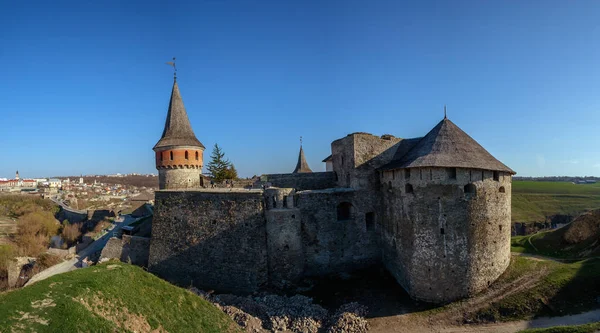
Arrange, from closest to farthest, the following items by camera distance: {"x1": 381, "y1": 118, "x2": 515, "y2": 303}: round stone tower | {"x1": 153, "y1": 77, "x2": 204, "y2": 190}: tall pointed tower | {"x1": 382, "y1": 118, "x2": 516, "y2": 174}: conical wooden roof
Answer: {"x1": 382, "y1": 118, "x2": 516, "y2": 174}: conical wooden roof, {"x1": 381, "y1": 118, "x2": 515, "y2": 303}: round stone tower, {"x1": 153, "y1": 77, "x2": 204, "y2": 190}: tall pointed tower

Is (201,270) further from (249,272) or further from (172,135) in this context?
(172,135)

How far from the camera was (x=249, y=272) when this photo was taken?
18.5 meters

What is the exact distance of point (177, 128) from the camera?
938 inches

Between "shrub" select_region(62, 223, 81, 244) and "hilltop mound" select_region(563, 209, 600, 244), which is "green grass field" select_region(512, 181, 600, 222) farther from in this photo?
"shrub" select_region(62, 223, 81, 244)

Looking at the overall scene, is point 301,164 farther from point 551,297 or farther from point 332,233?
point 551,297

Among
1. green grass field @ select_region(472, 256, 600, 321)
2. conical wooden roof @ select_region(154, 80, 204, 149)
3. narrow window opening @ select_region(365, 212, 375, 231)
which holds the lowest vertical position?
green grass field @ select_region(472, 256, 600, 321)

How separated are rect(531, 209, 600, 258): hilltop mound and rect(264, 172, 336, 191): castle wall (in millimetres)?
16849

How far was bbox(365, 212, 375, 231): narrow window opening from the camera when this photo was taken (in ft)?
67.2

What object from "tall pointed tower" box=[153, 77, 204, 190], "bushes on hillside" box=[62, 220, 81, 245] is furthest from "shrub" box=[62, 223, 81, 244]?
"tall pointed tower" box=[153, 77, 204, 190]

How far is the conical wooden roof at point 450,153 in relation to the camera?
1534 cm

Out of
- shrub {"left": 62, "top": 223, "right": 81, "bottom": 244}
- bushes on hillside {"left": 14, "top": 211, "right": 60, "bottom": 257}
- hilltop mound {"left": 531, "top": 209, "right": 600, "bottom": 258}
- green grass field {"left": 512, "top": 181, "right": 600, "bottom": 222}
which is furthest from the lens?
green grass field {"left": 512, "top": 181, "right": 600, "bottom": 222}

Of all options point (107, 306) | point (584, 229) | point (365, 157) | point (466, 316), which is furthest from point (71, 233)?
point (584, 229)

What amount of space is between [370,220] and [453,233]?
6.10m

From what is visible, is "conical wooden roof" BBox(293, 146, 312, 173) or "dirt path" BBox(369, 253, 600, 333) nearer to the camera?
"dirt path" BBox(369, 253, 600, 333)
